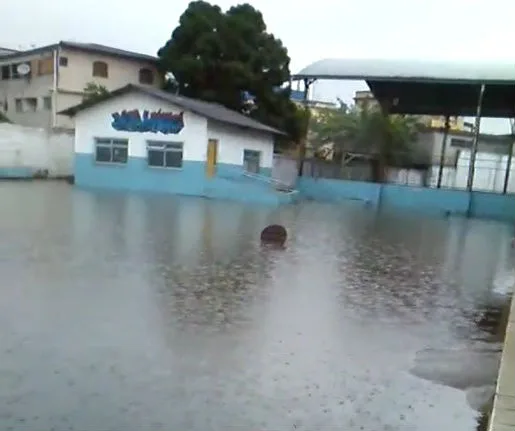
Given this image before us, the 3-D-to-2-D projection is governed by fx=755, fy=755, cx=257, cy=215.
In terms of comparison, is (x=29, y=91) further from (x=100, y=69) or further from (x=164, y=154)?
(x=164, y=154)

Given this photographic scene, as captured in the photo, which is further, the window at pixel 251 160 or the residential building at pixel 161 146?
the window at pixel 251 160

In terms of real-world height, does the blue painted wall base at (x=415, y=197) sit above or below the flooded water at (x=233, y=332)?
below

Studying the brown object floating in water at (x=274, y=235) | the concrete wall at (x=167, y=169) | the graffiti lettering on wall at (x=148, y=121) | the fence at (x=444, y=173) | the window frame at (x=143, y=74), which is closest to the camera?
the brown object floating in water at (x=274, y=235)

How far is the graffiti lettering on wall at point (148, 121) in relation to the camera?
1184 inches

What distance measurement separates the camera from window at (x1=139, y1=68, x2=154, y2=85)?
40938 millimetres

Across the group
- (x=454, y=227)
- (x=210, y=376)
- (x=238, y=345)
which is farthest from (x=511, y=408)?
(x=454, y=227)

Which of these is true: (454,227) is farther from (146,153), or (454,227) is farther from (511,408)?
(511,408)

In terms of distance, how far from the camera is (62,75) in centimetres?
3853

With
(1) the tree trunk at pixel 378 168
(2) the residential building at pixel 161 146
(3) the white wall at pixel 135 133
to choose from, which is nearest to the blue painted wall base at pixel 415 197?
(2) the residential building at pixel 161 146

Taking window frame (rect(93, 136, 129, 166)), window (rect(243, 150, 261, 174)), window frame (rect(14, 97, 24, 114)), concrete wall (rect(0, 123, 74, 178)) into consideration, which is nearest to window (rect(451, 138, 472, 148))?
window (rect(243, 150, 261, 174))

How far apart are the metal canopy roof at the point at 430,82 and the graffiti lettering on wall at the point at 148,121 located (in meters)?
6.48

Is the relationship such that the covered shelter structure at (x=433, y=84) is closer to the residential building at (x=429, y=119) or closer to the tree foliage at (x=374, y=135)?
the tree foliage at (x=374, y=135)

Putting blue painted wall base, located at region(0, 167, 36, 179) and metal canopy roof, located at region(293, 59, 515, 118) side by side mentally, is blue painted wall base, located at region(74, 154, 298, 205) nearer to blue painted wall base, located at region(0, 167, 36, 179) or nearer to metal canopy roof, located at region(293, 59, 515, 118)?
blue painted wall base, located at region(0, 167, 36, 179)

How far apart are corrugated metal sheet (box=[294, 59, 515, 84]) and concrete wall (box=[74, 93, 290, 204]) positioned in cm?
448
